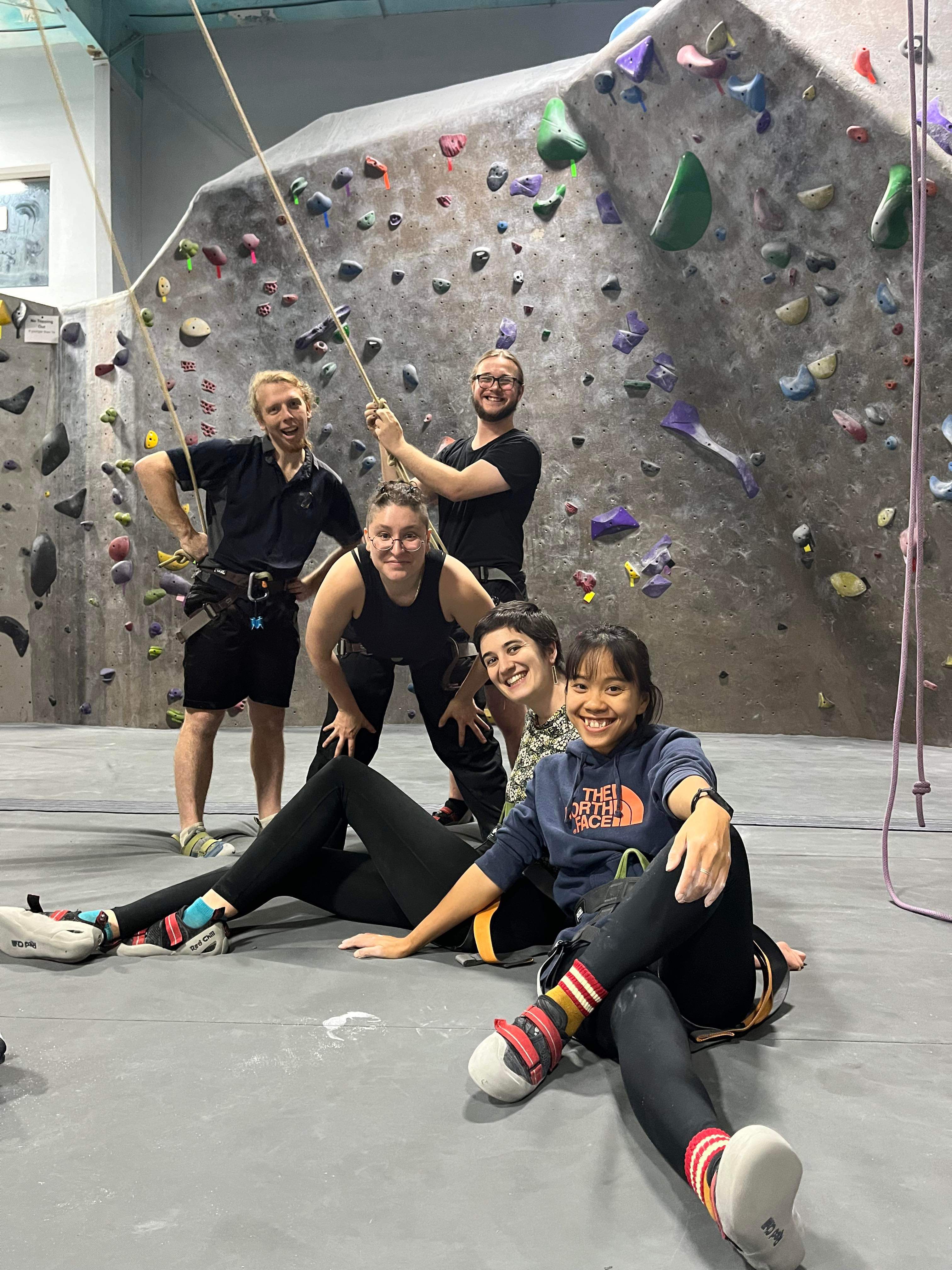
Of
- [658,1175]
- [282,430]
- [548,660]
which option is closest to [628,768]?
[548,660]

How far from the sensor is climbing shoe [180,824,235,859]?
8.56 feet

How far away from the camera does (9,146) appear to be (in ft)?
23.1

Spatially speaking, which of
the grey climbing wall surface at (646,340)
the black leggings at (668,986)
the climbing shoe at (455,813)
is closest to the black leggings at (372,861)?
the black leggings at (668,986)

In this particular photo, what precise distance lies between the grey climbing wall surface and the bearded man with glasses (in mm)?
2451

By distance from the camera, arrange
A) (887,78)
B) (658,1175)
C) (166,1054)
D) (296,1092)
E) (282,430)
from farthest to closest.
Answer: (887,78), (282,430), (166,1054), (296,1092), (658,1175)

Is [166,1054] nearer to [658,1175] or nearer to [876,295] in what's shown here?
[658,1175]

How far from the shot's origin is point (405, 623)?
94.4 inches

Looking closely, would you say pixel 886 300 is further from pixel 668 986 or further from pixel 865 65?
pixel 668 986

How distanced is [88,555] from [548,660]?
464 cm

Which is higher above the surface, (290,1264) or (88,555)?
(88,555)

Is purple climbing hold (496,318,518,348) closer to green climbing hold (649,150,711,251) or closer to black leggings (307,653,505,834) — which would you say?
green climbing hold (649,150,711,251)

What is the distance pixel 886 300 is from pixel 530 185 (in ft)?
6.46

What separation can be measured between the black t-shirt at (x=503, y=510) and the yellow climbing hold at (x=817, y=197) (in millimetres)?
2647

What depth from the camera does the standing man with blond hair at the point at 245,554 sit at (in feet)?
8.95
